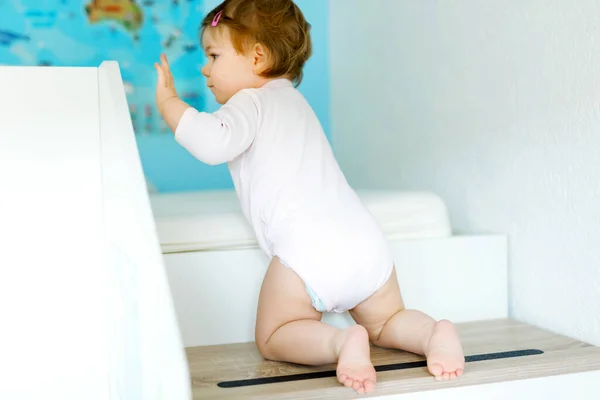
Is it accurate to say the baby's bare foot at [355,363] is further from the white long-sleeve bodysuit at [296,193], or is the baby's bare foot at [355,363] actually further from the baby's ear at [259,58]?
the baby's ear at [259,58]

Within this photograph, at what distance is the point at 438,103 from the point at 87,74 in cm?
127

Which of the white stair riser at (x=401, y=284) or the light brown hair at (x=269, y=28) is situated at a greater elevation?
the light brown hair at (x=269, y=28)

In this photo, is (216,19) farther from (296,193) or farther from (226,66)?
(296,193)

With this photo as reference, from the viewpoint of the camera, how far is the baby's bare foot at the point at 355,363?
3.77 feet

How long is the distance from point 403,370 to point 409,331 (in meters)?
0.10

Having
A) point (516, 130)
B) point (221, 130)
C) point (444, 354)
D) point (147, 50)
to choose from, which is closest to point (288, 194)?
point (221, 130)

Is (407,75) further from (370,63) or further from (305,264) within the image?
A: (305,264)

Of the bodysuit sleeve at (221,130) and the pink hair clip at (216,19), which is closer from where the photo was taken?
the bodysuit sleeve at (221,130)

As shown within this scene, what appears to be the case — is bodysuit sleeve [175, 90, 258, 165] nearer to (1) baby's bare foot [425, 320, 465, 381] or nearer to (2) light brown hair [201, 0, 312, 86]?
(2) light brown hair [201, 0, 312, 86]

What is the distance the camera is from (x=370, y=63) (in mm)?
2613

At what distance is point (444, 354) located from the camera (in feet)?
4.04

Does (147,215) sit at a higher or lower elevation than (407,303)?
higher

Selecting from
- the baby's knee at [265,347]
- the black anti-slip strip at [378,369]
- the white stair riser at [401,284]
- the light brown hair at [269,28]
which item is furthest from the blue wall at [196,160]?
the black anti-slip strip at [378,369]

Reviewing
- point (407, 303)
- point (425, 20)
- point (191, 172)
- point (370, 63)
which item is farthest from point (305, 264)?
point (191, 172)
